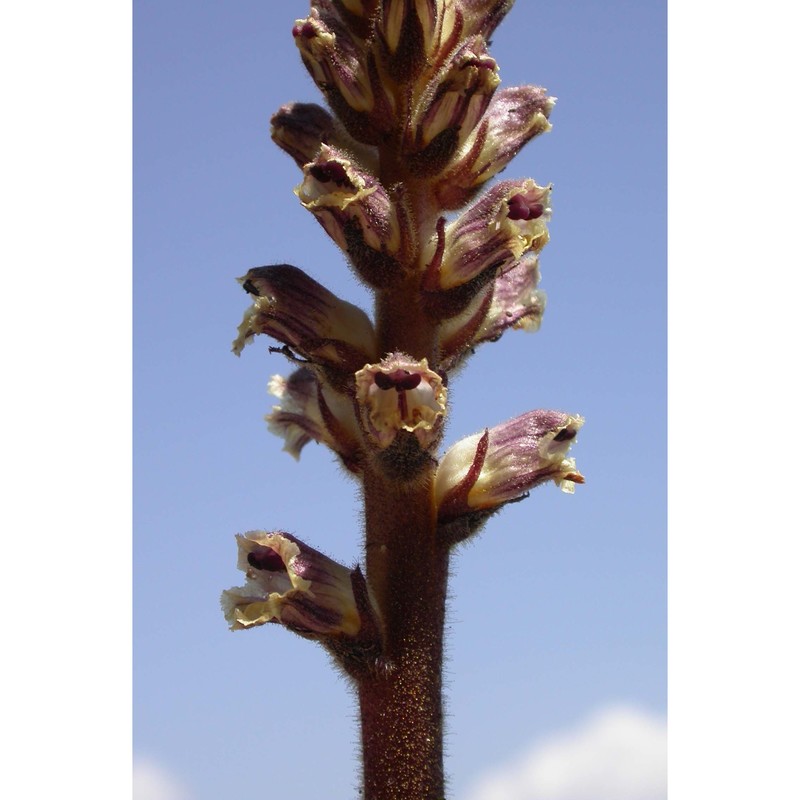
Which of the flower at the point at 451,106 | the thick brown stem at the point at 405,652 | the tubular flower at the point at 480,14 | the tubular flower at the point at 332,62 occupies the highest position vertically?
the tubular flower at the point at 480,14

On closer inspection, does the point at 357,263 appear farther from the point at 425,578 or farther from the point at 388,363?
the point at 425,578

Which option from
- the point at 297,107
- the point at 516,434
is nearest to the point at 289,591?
the point at 516,434

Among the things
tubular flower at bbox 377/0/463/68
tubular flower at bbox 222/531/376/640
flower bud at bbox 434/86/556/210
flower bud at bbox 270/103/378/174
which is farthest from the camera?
flower bud at bbox 270/103/378/174

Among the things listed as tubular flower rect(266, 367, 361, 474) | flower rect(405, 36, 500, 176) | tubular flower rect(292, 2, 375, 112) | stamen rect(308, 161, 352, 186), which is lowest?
tubular flower rect(266, 367, 361, 474)

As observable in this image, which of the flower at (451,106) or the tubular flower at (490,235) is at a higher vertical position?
the flower at (451,106)

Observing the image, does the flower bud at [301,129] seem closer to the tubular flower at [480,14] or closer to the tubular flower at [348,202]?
the tubular flower at [348,202]

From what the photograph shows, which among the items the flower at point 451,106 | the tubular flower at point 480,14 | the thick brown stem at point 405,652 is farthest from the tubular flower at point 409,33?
the thick brown stem at point 405,652

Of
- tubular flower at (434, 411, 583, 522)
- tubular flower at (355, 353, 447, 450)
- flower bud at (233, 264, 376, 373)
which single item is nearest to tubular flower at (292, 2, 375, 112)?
flower bud at (233, 264, 376, 373)

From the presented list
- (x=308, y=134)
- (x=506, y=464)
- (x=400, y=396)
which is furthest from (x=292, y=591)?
(x=308, y=134)

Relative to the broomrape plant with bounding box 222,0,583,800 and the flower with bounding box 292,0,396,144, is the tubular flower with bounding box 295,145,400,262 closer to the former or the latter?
the broomrape plant with bounding box 222,0,583,800
